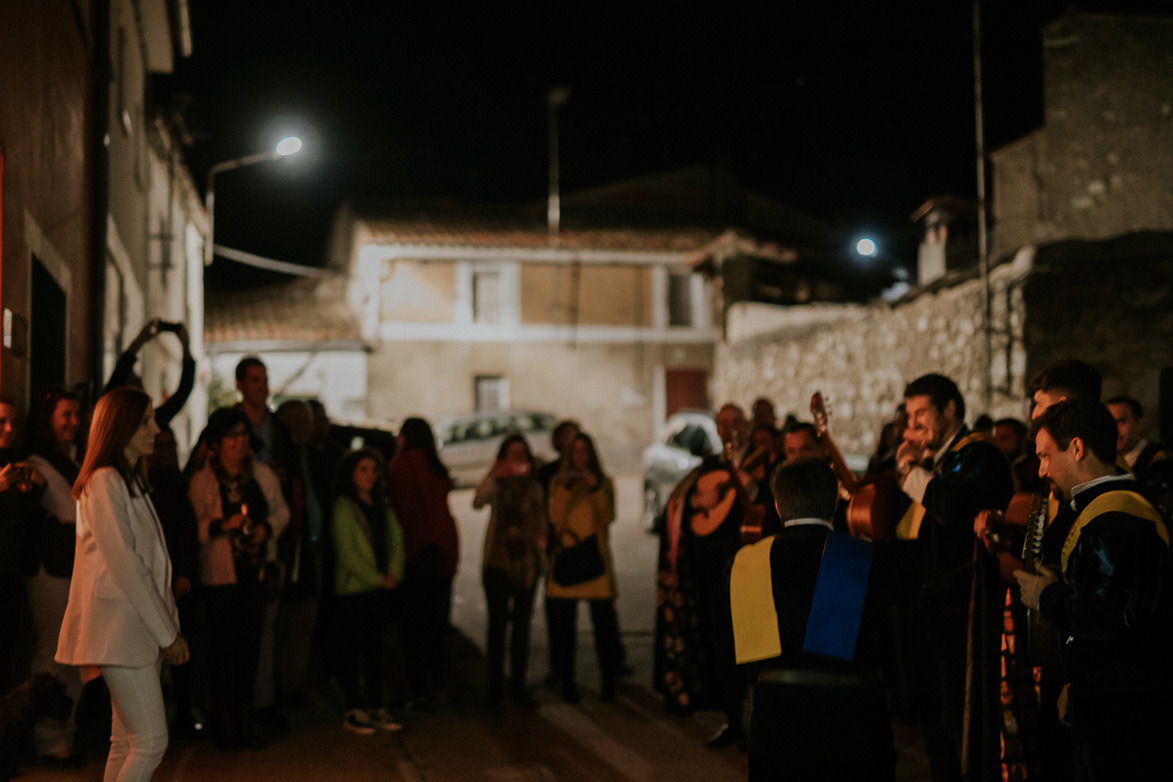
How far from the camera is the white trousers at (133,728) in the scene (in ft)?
13.2

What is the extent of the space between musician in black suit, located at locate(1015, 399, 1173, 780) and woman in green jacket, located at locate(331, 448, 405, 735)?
4148 mm

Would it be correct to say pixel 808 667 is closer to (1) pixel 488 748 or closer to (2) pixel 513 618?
(1) pixel 488 748

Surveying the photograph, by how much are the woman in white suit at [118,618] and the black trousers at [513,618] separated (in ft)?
10.3

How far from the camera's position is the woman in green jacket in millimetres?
6473

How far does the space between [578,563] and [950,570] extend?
2.87 metres

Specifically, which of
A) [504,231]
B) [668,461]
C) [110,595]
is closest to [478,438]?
[504,231]

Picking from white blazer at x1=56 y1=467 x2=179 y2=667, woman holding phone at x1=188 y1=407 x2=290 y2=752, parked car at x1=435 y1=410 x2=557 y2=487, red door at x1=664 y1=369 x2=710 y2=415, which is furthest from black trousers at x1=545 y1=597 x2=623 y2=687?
red door at x1=664 y1=369 x2=710 y2=415

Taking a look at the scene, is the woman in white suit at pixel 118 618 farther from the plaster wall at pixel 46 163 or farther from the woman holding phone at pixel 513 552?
the woman holding phone at pixel 513 552

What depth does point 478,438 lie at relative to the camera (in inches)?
952

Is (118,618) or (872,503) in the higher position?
(872,503)

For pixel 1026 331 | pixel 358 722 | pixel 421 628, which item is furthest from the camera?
pixel 1026 331

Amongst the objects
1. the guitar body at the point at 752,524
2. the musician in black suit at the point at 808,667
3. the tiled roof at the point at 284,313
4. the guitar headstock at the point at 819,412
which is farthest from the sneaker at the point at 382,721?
the tiled roof at the point at 284,313

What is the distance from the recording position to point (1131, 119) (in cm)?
1736

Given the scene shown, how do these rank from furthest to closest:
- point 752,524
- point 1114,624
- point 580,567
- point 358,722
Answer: point 580,567
point 358,722
point 752,524
point 1114,624
